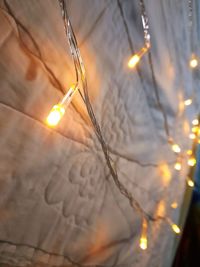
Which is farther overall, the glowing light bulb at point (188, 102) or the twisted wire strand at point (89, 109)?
the glowing light bulb at point (188, 102)

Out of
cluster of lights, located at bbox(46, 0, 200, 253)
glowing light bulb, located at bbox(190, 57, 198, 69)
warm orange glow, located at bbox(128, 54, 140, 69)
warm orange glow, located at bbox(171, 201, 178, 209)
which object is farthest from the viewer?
glowing light bulb, located at bbox(190, 57, 198, 69)

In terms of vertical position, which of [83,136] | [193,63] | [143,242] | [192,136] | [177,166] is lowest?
[143,242]

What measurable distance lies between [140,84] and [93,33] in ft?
0.93

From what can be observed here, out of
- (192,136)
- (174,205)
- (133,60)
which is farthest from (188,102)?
(133,60)

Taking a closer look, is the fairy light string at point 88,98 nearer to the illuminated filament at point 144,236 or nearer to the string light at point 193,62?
the illuminated filament at point 144,236

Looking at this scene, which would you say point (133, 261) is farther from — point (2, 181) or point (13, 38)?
point (13, 38)

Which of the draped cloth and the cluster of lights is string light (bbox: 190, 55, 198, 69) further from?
the draped cloth

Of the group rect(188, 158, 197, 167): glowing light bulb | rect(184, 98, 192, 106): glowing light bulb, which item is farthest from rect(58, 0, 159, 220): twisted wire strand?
rect(184, 98, 192, 106): glowing light bulb

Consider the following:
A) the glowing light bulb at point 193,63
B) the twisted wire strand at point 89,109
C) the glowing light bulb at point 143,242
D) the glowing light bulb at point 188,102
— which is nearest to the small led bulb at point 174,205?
the twisted wire strand at point 89,109

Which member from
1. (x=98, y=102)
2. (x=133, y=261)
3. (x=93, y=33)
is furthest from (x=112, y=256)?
(x=93, y=33)

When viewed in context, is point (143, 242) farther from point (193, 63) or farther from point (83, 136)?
point (193, 63)

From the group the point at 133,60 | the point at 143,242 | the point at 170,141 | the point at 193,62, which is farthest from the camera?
the point at 193,62

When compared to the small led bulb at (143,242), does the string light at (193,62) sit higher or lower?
higher

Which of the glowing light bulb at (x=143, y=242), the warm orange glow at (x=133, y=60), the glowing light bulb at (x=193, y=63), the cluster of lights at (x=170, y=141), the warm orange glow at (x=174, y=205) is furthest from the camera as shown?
the glowing light bulb at (x=193, y=63)
